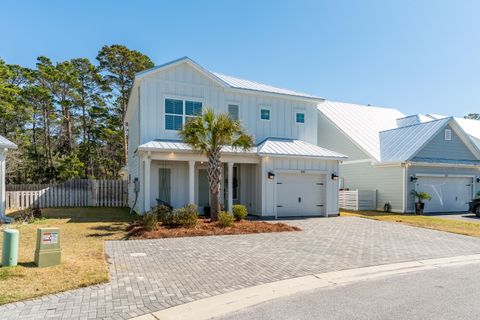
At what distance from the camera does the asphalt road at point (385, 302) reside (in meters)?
5.05

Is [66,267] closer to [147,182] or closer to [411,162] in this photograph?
[147,182]

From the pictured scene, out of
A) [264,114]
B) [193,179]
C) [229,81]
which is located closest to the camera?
[193,179]

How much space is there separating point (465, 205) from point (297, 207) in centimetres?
1281

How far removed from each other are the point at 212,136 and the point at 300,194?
6486 millimetres

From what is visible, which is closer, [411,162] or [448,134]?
[411,162]

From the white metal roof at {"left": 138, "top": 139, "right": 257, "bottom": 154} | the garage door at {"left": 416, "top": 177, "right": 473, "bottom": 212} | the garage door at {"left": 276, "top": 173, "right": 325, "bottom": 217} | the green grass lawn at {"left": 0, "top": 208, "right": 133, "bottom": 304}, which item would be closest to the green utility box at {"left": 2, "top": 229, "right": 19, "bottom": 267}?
the green grass lawn at {"left": 0, "top": 208, "right": 133, "bottom": 304}

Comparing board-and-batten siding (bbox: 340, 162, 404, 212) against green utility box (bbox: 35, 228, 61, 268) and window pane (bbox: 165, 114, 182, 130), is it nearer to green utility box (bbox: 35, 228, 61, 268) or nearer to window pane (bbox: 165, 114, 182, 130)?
window pane (bbox: 165, 114, 182, 130)

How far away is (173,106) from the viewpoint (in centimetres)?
1717

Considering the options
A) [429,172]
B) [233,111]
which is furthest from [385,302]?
[429,172]

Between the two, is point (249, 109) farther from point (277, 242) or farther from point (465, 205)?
point (465, 205)

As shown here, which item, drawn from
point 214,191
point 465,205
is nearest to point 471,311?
point 214,191

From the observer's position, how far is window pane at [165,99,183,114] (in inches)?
671

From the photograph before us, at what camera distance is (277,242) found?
1085 cm

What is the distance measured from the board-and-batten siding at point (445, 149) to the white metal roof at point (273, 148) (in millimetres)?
7215
